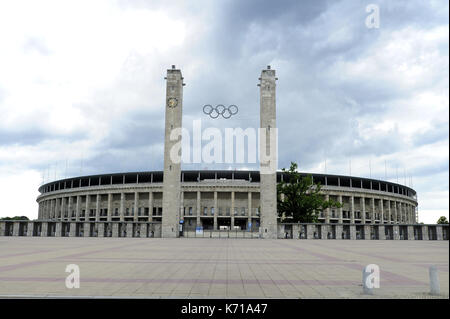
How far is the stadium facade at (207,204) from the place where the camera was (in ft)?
154

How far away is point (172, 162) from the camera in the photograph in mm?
48562

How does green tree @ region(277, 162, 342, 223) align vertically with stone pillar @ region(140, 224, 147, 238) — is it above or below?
above

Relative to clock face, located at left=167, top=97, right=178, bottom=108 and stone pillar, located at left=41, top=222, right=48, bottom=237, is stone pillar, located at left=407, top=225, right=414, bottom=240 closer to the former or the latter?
clock face, located at left=167, top=97, right=178, bottom=108

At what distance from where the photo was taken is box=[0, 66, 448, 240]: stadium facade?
4684 cm

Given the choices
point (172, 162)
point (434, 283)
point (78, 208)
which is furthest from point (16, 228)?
point (78, 208)

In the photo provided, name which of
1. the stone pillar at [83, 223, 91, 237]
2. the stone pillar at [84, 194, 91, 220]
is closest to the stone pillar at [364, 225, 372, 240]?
the stone pillar at [83, 223, 91, 237]

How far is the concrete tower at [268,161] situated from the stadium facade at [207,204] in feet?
0.42

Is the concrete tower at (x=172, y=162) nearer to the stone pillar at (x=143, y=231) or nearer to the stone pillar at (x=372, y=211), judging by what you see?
the stone pillar at (x=143, y=231)

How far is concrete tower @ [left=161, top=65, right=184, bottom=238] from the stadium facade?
0.42 feet

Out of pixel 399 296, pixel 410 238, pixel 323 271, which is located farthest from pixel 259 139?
pixel 399 296

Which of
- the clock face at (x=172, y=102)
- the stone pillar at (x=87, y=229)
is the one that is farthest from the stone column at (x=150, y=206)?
the clock face at (x=172, y=102)

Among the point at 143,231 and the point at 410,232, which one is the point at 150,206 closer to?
the point at 143,231
